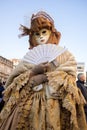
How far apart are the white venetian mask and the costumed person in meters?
0.02

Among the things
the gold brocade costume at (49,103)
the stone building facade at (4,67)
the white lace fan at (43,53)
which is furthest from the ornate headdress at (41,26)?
the stone building facade at (4,67)

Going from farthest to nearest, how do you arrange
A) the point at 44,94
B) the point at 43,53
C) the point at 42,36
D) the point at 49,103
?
the point at 42,36 → the point at 43,53 → the point at 44,94 → the point at 49,103

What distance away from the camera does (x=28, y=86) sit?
3.24 meters

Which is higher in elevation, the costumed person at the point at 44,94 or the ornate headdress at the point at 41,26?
the ornate headdress at the point at 41,26

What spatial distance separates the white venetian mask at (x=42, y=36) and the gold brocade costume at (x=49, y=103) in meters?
0.33

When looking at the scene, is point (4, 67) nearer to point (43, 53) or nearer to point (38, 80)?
point (43, 53)

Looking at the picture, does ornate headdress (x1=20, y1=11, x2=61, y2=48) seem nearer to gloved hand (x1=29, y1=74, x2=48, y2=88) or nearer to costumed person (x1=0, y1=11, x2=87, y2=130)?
costumed person (x1=0, y1=11, x2=87, y2=130)

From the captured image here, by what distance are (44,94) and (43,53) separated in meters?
0.39

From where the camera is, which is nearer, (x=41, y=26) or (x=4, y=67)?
(x=41, y=26)

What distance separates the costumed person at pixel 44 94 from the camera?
3.02 metres

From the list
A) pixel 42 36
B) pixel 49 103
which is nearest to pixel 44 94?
pixel 49 103

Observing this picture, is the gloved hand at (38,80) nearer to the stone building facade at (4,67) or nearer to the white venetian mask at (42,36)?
the white venetian mask at (42,36)

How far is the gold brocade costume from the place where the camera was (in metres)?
3.00

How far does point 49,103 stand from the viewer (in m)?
3.06
